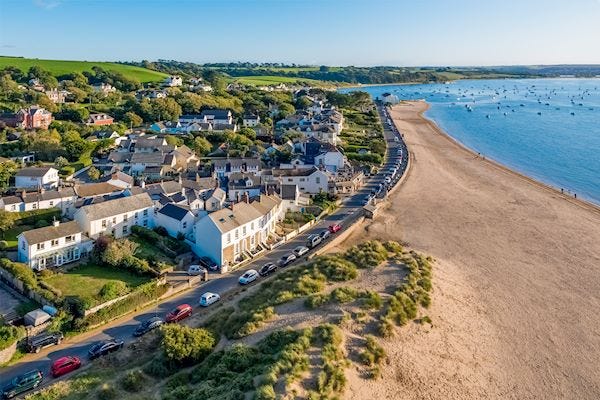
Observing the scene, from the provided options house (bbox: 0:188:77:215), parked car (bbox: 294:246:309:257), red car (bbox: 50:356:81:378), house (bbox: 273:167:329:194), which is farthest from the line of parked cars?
house (bbox: 273:167:329:194)

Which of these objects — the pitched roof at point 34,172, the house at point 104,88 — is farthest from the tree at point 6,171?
the house at point 104,88

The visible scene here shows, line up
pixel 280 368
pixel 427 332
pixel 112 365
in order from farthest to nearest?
pixel 427 332, pixel 112 365, pixel 280 368

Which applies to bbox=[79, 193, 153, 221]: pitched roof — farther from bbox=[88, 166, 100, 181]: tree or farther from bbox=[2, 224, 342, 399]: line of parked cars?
bbox=[88, 166, 100, 181]: tree

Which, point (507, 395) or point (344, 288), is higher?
point (344, 288)

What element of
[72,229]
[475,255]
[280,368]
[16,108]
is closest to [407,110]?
[16,108]

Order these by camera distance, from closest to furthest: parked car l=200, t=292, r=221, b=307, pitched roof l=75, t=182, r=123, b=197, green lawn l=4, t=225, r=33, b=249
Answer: parked car l=200, t=292, r=221, b=307
green lawn l=4, t=225, r=33, b=249
pitched roof l=75, t=182, r=123, b=197

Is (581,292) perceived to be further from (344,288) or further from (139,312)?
(139,312)

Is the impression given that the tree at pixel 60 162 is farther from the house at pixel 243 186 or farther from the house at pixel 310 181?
the house at pixel 310 181
